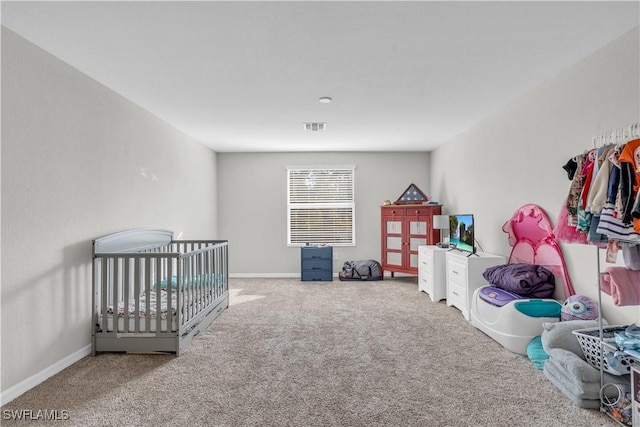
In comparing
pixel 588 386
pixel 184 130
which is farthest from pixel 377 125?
pixel 588 386

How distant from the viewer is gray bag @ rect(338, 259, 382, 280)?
18.3ft

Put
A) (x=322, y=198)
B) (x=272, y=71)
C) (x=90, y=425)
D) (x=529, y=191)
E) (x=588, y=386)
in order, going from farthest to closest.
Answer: (x=322, y=198), (x=529, y=191), (x=272, y=71), (x=588, y=386), (x=90, y=425)

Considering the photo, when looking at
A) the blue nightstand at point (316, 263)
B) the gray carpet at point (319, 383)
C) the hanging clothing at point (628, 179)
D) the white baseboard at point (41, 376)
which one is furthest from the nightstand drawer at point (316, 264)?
the hanging clothing at point (628, 179)

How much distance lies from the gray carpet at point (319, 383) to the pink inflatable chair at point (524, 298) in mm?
135

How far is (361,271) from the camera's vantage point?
5594mm

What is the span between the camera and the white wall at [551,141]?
224 centimetres

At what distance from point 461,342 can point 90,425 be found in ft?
8.50

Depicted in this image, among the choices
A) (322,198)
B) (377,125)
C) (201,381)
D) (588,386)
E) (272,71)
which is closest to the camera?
(588,386)

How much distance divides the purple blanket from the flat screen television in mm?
813

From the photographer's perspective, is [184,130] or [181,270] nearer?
[181,270]

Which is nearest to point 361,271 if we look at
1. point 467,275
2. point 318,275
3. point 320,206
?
point 318,275

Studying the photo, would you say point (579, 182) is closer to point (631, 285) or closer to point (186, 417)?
point (631, 285)

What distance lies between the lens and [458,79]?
2.85 metres

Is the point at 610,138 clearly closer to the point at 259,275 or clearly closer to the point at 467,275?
the point at 467,275
